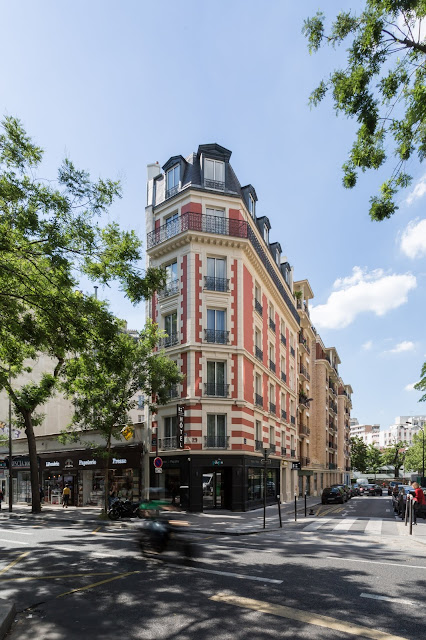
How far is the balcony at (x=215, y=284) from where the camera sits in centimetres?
2874

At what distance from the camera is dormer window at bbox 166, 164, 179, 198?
101 feet

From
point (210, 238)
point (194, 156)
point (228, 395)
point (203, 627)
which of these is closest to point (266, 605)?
point (203, 627)

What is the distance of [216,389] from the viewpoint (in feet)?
91.1

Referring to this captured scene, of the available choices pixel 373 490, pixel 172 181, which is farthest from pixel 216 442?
pixel 373 490

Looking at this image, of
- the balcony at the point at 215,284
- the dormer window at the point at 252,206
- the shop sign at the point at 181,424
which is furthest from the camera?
the dormer window at the point at 252,206

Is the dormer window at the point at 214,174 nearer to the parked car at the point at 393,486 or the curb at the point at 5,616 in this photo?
the parked car at the point at 393,486

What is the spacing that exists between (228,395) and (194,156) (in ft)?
48.3

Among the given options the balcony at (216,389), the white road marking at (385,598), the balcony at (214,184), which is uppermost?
the balcony at (214,184)

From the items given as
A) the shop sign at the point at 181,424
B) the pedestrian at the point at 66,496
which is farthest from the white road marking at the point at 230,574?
the pedestrian at the point at 66,496

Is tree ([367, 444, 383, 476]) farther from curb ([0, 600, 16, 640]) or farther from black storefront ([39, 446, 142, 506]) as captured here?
curb ([0, 600, 16, 640])

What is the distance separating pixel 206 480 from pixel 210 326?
27.8ft

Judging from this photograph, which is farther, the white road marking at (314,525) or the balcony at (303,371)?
the balcony at (303,371)

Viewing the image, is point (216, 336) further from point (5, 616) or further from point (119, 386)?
point (5, 616)

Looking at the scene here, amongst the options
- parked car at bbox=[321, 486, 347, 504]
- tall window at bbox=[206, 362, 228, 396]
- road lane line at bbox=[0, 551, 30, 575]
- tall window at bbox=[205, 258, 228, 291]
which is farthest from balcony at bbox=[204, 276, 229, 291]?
road lane line at bbox=[0, 551, 30, 575]
